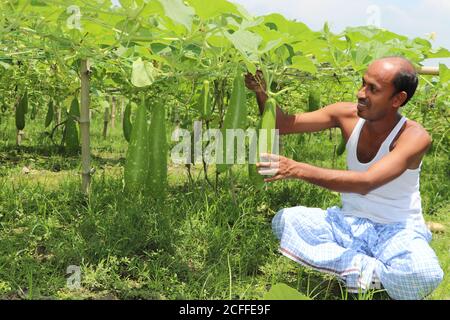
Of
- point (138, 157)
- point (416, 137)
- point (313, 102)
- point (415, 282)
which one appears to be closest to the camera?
point (415, 282)

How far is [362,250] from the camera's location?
7.41 feet

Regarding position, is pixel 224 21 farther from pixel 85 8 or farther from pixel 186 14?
pixel 85 8

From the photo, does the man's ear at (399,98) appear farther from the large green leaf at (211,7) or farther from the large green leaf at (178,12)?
the large green leaf at (178,12)

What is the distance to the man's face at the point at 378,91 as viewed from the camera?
85.2 inches

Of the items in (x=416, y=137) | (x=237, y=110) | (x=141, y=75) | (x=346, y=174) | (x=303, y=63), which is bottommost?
(x=346, y=174)

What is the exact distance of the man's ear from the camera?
2203 mm

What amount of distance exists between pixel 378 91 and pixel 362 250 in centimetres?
70

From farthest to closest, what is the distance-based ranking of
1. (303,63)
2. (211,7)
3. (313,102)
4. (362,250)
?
(313,102), (303,63), (362,250), (211,7)

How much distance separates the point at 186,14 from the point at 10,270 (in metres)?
1.38

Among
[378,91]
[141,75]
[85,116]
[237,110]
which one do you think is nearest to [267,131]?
[237,110]

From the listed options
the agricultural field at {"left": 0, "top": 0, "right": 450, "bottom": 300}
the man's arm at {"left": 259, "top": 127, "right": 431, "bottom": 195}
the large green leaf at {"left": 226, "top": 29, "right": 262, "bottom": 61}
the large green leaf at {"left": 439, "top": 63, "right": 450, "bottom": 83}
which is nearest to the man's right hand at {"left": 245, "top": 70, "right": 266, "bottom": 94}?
the agricultural field at {"left": 0, "top": 0, "right": 450, "bottom": 300}

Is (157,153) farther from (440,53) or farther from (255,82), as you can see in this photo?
(440,53)

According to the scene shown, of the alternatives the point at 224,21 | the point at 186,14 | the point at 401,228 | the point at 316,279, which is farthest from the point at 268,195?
the point at 186,14
